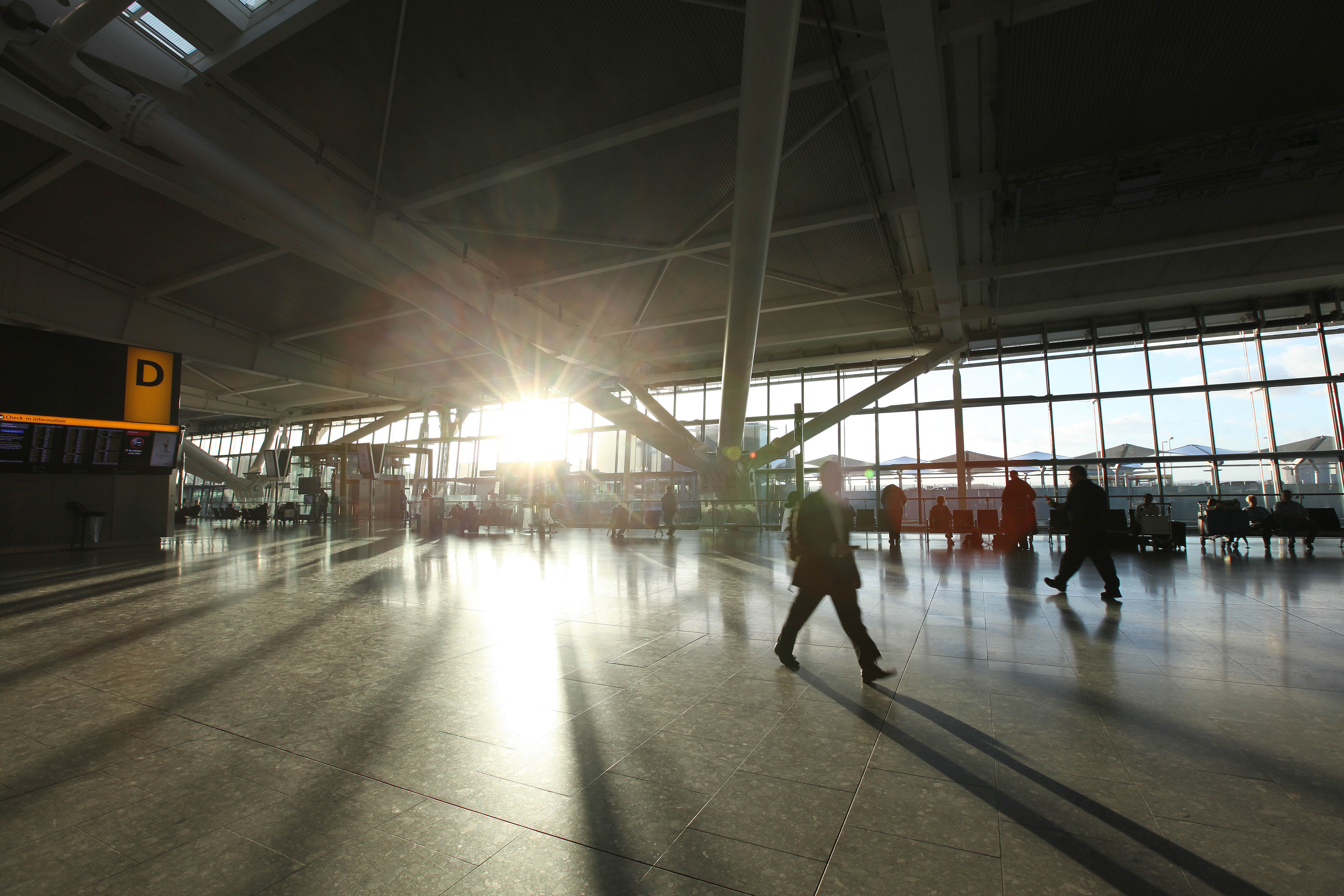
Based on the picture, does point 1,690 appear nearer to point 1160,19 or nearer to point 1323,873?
point 1323,873

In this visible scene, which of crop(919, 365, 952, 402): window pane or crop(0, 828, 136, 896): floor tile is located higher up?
crop(919, 365, 952, 402): window pane

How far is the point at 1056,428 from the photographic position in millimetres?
23125

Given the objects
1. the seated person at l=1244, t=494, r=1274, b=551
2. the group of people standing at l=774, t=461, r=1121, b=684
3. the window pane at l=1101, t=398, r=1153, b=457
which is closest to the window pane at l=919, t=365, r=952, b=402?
the window pane at l=1101, t=398, r=1153, b=457

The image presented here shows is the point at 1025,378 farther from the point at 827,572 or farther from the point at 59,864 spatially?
the point at 59,864

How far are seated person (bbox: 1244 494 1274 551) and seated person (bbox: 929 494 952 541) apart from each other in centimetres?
602

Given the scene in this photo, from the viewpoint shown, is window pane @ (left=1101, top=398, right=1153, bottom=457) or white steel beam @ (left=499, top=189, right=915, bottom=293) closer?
white steel beam @ (left=499, top=189, right=915, bottom=293)

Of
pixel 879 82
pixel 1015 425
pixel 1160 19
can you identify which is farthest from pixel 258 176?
pixel 1015 425

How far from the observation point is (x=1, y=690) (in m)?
3.57

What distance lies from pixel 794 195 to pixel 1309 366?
19934mm

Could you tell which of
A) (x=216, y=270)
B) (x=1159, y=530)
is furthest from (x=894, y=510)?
(x=216, y=270)

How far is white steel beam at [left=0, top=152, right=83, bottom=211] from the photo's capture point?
477 inches

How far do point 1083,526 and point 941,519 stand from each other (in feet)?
30.3

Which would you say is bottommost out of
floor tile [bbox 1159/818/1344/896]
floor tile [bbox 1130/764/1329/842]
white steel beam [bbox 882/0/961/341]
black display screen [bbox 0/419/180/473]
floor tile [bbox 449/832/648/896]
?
floor tile [bbox 1130/764/1329/842]

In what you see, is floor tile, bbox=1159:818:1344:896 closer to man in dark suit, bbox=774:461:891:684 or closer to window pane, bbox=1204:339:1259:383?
man in dark suit, bbox=774:461:891:684
